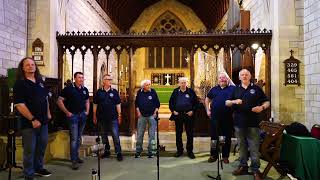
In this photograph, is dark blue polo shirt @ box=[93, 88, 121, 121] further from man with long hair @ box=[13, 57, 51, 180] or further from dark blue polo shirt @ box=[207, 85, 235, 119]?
dark blue polo shirt @ box=[207, 85, 235, 119]

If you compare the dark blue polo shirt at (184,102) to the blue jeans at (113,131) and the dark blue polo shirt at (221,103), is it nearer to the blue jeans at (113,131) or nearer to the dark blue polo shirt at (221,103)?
the dark blue polo shirt at (221,103)

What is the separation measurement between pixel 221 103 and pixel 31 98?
2.63 m

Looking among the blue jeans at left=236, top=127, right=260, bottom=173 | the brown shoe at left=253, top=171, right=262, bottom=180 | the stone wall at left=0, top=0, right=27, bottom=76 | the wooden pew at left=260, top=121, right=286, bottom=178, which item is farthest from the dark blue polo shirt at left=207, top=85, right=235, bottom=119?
the stone wall at left=0, top=0, right=27, bottom=76

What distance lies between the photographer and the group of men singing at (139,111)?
388cm

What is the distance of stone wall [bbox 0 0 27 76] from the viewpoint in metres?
5.24

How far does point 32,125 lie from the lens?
383 centimetres

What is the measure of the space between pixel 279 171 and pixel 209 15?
1155cm

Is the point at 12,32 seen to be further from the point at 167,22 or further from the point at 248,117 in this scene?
the point at 167,22

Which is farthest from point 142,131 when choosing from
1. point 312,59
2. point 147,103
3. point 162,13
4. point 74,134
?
point 162,13

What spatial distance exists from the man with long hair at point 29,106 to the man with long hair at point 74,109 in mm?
683

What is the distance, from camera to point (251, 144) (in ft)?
13.6

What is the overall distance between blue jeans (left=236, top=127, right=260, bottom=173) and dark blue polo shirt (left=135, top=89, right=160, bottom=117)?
1.59 m

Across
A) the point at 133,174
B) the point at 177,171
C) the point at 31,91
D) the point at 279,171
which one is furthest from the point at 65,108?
the point at 279,171

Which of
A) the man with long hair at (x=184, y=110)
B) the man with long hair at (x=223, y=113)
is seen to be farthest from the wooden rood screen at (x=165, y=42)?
the man with long hair at (x=223, y=113)
